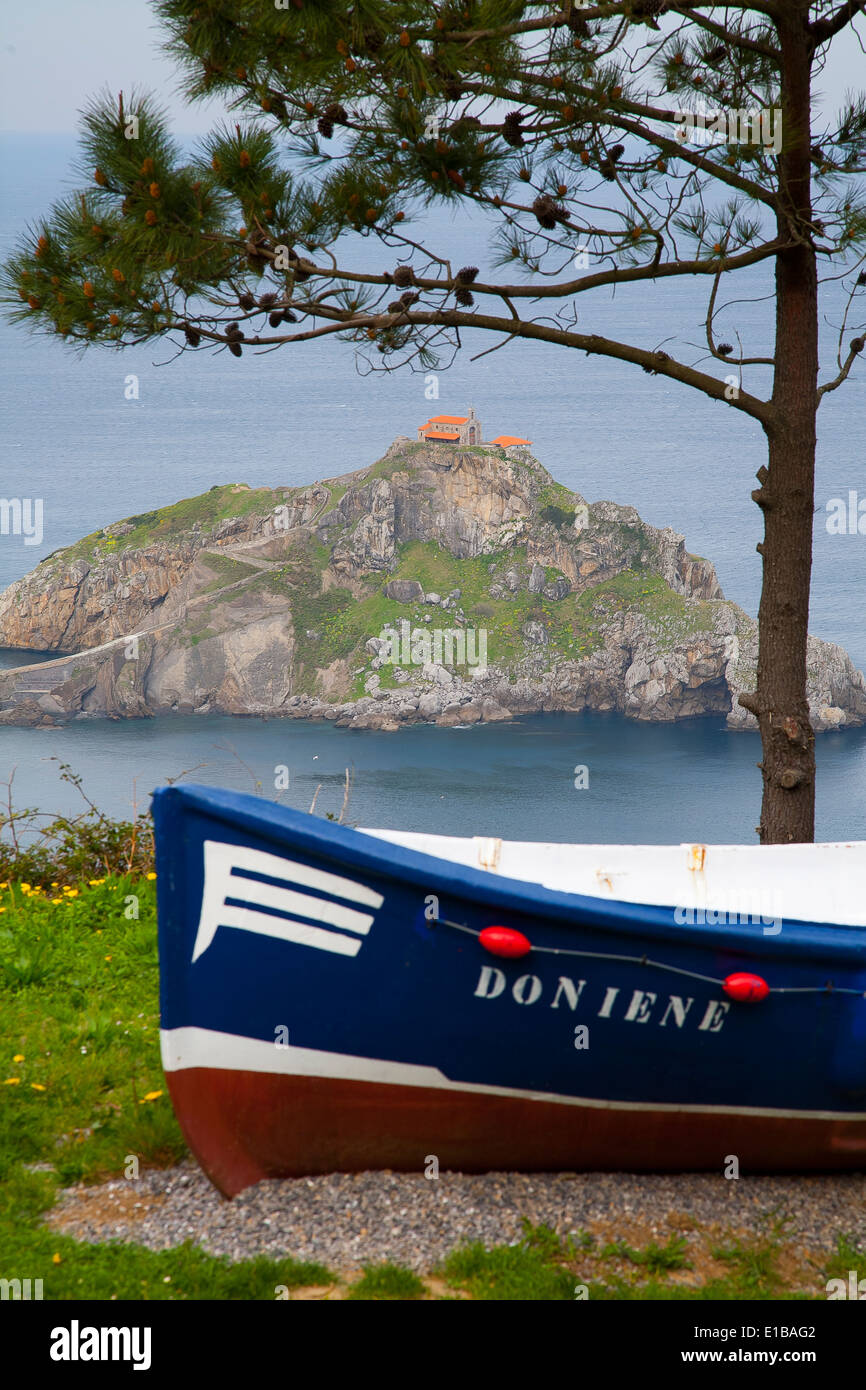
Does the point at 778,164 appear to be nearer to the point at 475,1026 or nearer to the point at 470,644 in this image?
the point at 475,1026

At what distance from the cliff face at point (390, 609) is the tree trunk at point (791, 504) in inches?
1070

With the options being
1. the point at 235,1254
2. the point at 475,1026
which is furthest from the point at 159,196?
the point at 235,1254

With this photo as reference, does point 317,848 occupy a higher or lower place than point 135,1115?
higher

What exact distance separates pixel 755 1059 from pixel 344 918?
1.15 meters

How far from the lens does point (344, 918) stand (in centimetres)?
267

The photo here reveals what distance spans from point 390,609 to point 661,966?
32144 mm

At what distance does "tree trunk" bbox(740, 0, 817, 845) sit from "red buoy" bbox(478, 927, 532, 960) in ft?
7.16

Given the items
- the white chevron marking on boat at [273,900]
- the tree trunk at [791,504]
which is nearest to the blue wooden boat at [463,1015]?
the white chevron marking on boat at [273,900]

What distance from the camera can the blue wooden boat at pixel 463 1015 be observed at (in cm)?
266
